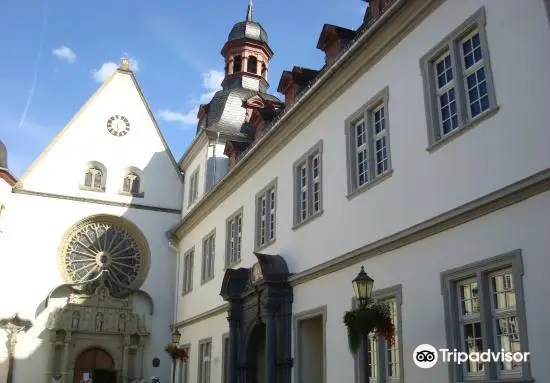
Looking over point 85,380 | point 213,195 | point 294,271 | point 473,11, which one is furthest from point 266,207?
point 85,380

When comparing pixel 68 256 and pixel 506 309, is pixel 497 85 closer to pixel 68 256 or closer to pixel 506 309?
pixel 506 309

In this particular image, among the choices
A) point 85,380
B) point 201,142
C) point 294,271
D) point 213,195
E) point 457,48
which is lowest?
point 85,380

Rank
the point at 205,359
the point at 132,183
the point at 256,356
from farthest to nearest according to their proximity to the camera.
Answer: the point at 132,183 → the point at 205,359 → the point at 256,356

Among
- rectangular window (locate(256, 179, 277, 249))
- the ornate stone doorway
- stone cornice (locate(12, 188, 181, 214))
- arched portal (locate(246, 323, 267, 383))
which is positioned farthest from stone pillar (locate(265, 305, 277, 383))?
stone cornice (locate(12, 188, 181, 214))

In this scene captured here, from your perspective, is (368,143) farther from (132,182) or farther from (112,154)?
(112,154)

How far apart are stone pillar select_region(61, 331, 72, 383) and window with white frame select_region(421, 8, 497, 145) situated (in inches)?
734

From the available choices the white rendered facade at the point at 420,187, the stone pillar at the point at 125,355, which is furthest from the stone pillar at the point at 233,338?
the stone pillar at the point at 125,355

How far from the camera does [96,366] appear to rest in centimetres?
2547

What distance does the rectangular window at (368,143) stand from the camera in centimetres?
1230

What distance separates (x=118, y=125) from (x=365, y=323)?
71.2 ft

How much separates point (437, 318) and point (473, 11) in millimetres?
4812

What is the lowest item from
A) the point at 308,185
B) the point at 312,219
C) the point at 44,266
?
the point at 312,219

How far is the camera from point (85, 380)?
23406 mm

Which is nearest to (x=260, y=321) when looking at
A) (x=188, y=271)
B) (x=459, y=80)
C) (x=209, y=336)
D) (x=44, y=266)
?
(x=209, y=336)
